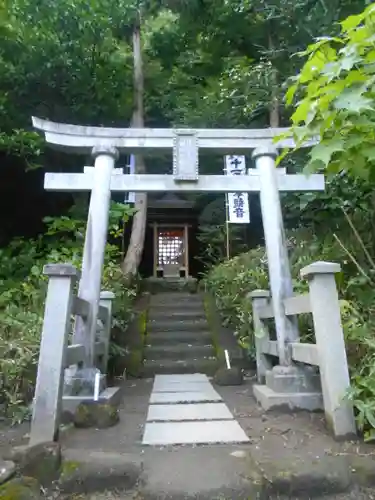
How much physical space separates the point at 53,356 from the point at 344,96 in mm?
2254

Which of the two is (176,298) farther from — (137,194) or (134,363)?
(134,363)

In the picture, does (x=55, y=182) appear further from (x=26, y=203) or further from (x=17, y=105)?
(x=26, y=203)

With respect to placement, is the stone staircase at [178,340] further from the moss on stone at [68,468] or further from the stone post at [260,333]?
the moss on stone at [68,468]

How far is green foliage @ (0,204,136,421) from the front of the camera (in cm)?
349

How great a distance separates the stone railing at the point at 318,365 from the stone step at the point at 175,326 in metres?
2.62

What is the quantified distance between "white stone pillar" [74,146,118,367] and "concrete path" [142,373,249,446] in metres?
0.81

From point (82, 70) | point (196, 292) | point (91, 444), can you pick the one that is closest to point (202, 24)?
point (82, 70)

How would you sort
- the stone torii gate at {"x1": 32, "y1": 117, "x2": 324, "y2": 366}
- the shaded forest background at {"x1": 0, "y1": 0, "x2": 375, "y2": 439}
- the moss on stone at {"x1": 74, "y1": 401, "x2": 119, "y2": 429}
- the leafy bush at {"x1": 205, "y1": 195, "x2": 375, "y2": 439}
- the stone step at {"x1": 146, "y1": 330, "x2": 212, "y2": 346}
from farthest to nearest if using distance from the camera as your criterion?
the stone step at {"x1": 146, "y1": 330, "x2": 212, "y2": 346}, the stone torii gate at {"x1": 32, "y1": 117, "x2": 324, "y2": 366}, the moss on stone at {"x1": 74, "y1": 401, "x2": 119, "y2": 429}, the leafy bush at {"x1": 205, "y1": 195, "x2": 375, "y2": 439}, the shaded forest background at {"x1": 0, "y1": 0, "x2": 375, "y2": 439}

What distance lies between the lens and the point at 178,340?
644 centimetres

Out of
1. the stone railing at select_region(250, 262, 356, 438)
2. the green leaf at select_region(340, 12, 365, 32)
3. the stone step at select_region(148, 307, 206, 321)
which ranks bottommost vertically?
the stone railing at select_region(250, 262, 356, 438)

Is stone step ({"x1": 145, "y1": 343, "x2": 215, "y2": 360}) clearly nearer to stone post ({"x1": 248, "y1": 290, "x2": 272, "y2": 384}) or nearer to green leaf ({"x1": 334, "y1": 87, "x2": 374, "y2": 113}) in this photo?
stone post ({"x1": 248, "y1": 290, "x2": 272, "y2": 384})

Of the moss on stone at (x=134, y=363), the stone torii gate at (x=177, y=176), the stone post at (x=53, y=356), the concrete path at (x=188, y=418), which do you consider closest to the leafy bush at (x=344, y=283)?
the stone torii gate at (x=177, y=176)

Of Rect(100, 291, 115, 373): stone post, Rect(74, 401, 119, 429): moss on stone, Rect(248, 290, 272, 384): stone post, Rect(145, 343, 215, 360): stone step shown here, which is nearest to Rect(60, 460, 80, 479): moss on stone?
Rect(74, 401, 119, 429): moss on stone

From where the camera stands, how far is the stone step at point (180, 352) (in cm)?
597
